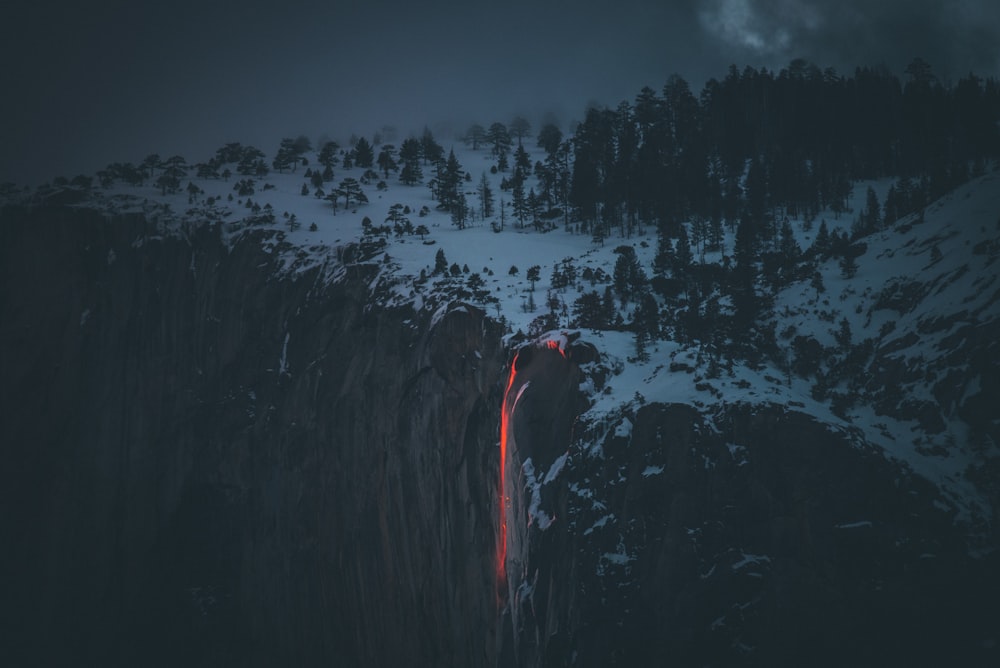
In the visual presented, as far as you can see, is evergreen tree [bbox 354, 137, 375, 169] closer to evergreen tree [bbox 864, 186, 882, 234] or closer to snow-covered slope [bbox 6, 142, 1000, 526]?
snow-covered slope [bbox 6, 142, 1000, 526]

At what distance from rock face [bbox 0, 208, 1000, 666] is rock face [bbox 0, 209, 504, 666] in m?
0.20

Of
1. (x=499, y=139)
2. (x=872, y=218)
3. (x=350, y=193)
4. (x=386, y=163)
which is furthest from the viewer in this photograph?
(x=499, y=139)

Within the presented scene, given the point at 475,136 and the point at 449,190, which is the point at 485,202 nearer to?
the point at 449,190

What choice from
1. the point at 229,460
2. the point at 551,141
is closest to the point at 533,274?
the point at 229,460

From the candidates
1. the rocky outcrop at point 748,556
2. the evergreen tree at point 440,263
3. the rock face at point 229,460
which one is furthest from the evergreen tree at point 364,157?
the rocky outcrop at point 748,556

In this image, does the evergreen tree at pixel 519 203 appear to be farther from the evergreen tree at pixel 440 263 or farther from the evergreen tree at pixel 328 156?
the evergreen tree at pixel 328 156

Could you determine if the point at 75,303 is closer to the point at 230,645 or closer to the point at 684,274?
the point at 230,645

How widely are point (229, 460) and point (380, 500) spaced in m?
16.3

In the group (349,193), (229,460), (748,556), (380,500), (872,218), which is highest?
(349,193)

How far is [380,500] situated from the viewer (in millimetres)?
58625

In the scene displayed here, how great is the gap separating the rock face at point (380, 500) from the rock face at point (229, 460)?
0.65 feet

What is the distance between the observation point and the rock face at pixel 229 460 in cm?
5525

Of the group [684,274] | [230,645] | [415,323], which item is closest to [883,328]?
[684,274]

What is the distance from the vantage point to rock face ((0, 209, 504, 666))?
55.2 meters
